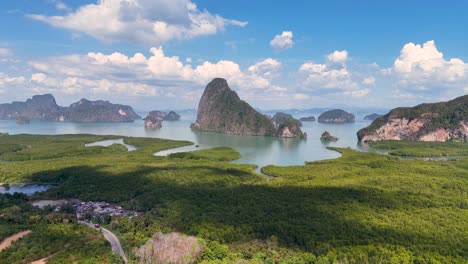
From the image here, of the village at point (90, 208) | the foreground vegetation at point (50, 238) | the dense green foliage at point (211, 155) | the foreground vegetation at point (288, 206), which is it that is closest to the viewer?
the foreground vegetation at point (50, 238)

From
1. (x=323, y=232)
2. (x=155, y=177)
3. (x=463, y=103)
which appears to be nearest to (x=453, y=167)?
(x=323, y=232)

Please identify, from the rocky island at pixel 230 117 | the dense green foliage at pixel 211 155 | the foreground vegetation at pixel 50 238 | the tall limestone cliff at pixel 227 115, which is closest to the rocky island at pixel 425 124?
the rocky island at pixel 230 117

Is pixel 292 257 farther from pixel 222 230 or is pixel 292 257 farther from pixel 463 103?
pixel 463 103

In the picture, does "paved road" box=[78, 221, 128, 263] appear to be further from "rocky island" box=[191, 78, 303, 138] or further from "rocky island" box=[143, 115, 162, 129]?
"rocky island" box=[143, 115, 162, 129]

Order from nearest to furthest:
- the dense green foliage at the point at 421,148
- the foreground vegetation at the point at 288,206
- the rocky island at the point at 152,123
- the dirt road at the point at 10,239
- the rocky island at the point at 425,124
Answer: the foreground vegetation at the point at 288,206, the dirt road at the point at 10,239, the dense green foliage at the point at 421,148, the rocky island at the point at 425,124, the rocky island at the point at 152,123

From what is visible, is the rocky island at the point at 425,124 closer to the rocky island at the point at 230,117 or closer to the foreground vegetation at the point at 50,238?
the rocky island at the point at 230,117

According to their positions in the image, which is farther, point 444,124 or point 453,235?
point 444,124

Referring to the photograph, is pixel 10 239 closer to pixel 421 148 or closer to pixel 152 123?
pixel 421 148

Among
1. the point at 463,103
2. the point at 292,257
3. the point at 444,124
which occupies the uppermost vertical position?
the point at 463,103
